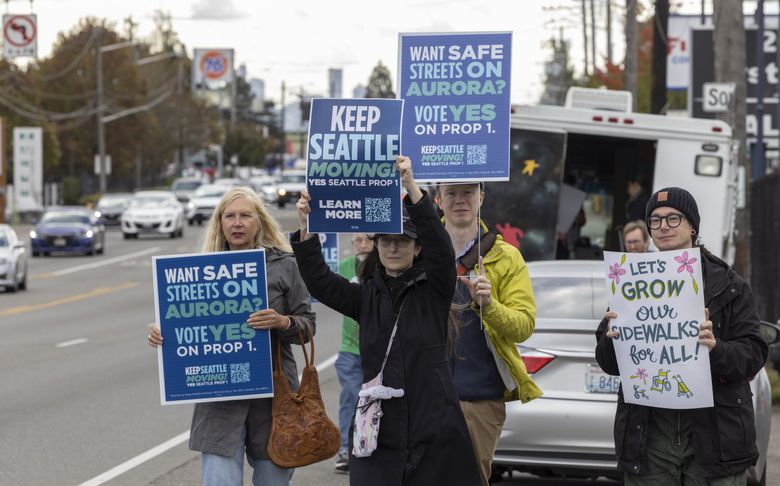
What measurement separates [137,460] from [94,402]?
320cm

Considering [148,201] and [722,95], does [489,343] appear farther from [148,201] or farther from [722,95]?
[148,201]

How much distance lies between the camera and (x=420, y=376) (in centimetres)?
536

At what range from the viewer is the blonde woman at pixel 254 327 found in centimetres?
611

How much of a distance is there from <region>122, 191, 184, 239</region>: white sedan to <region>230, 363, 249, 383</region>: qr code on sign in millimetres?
42978

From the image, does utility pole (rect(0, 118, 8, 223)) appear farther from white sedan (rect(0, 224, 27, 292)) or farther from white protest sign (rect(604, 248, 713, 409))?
white protest sign (rect(604, 248, 713, 409))

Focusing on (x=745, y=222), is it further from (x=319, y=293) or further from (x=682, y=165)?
(x=319, y=293)

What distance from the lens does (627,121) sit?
1560 centimetres

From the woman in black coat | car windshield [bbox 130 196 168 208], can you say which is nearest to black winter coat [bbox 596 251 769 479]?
the woman in black coat

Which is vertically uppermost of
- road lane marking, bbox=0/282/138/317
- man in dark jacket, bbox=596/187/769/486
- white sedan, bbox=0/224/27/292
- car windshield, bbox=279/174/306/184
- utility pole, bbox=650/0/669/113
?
utility pole, bbox=650/0/669/113

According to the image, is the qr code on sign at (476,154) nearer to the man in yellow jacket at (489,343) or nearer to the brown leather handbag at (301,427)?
the man in yellow jacket at (489,343)

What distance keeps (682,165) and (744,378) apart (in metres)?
10.3

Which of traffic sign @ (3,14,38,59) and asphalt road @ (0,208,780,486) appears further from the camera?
traffic sign @ (3,14,38,59)

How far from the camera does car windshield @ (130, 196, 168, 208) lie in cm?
4988

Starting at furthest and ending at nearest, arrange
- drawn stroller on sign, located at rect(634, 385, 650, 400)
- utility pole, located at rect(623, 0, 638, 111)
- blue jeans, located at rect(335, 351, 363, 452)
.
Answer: utility pole, located at rect(623, 0, 638, 111) → blue jeans, located at rect(335, 351, 363, 452) → drawn stroller on sign, located at rect(634, 385, 650, 400)
